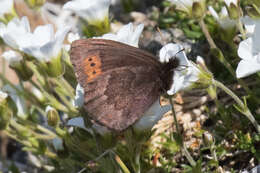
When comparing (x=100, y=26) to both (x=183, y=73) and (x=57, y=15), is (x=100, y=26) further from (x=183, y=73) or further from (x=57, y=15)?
(x=57, y=15)

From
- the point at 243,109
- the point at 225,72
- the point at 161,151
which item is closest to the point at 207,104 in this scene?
the point at 225,72

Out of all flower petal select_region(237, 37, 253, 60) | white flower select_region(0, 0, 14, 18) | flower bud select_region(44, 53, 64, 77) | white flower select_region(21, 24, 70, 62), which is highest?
white flower select_region(0, 0, 14, 18)

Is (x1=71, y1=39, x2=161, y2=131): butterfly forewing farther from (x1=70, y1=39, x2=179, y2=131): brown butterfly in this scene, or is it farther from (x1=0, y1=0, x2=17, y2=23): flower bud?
(x1=0, y1=0, x2=17, y2=23): flower bud

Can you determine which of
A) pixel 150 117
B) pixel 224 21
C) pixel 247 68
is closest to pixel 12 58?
pixel 150 117

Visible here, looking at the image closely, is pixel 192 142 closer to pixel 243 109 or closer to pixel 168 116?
pixel 168 116

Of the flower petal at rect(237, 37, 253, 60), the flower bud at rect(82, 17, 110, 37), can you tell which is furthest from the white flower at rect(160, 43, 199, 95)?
the flower bud at rect(82, 17, 110, 37)

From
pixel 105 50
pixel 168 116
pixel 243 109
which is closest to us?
pixel 105 50
